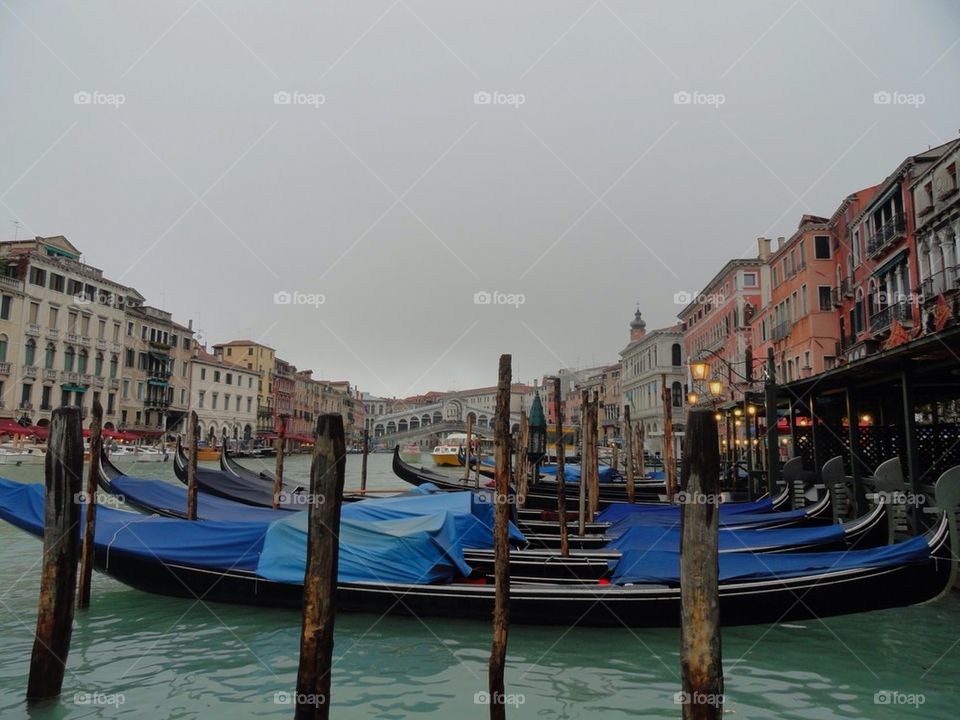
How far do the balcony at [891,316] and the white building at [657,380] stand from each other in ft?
56.0

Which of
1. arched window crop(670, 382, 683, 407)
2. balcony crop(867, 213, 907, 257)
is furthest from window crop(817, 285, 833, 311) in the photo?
arched window crop(670, 382, 683, 407)

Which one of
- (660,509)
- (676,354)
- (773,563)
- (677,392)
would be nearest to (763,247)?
(676,354)

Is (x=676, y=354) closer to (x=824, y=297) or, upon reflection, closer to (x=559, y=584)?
(x=824, y=297)

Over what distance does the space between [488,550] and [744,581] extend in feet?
7.53

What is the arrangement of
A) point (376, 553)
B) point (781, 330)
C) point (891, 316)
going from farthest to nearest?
point (781, 330), point (891, 316), point (376, 553)

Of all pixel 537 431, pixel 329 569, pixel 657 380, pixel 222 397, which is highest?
pixel 657 380

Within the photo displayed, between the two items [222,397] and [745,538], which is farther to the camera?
[222,397]

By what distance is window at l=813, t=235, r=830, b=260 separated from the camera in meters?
18.5

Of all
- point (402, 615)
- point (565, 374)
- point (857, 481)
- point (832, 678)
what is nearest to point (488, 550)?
point (402, 615)

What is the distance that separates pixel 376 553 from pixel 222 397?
37.4m

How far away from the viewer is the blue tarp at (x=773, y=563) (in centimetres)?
490

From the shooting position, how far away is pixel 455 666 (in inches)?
186

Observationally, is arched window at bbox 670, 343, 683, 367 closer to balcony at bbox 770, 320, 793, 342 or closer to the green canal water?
balcony at bbox 770, 320, 793, 342

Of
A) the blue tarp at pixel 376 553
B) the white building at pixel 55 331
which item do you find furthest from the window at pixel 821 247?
the white building at pixel 55 331
